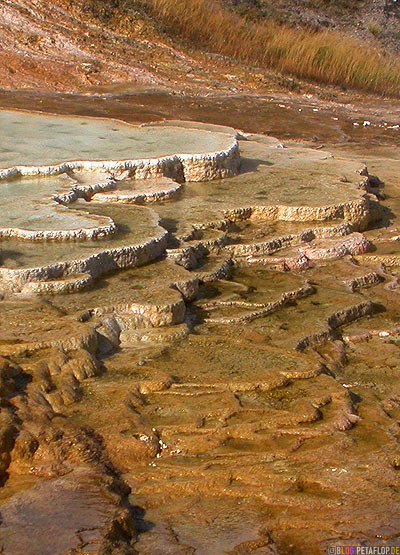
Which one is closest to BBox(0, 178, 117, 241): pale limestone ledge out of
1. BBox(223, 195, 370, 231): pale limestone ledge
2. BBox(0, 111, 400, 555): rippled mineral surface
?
BBox(0, 111, 400, 555): rippled mineral surface

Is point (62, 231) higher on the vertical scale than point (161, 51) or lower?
higher

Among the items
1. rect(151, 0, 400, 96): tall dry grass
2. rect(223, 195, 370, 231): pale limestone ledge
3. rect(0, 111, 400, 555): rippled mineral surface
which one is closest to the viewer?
rect(0, 111, 400, 555): rippled mineral surface

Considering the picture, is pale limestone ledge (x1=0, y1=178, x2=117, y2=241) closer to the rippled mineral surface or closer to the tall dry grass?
the rippled mineral surface

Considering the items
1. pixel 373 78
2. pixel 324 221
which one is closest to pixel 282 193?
pixel 324 221

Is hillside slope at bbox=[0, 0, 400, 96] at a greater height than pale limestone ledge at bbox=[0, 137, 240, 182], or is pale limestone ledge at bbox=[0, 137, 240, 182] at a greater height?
pale limestone ledge at bbox=[0, 137, 240, 182]

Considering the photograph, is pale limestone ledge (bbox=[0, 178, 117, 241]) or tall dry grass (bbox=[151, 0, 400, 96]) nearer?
pale limestone ledge (bbox=[0, 178, 117, 241])


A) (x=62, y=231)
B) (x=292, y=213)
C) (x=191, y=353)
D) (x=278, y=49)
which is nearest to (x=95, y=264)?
(x=62, y=231)

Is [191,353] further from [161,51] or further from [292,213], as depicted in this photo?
[161,51]
